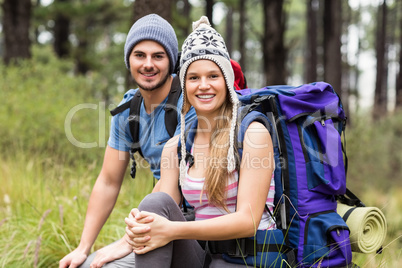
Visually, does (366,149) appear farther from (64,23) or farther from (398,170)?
(64,23)

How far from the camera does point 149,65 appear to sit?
112 inches

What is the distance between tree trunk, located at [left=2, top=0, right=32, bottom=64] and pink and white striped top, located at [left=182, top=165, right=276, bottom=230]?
404 inches

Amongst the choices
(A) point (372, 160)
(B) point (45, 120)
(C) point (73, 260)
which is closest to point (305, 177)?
(C) point (73, 260)

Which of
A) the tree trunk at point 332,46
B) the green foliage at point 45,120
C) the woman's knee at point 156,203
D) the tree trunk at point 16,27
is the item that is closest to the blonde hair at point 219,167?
the woman's knee at point 156,203

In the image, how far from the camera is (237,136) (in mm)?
2242

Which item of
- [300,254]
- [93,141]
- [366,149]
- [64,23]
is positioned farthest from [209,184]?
[64,23]

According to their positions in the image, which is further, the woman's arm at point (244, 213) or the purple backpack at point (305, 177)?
the purple backpack at point (305, 177)

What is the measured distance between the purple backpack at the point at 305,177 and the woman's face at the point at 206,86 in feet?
0.52

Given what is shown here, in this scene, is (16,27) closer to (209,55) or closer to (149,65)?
(149,65)

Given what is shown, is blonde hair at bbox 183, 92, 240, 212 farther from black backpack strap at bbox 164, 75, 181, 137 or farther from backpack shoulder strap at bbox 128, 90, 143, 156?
backpack shoulder strap at bbox 128, 90, 143, 156

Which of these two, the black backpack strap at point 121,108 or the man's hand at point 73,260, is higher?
the black backpack strap at point 121,108

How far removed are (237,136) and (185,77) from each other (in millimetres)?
467

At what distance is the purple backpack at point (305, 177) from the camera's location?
7.37 feet

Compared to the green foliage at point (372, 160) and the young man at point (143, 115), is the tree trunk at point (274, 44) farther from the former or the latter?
the young man at point (143, 115)
